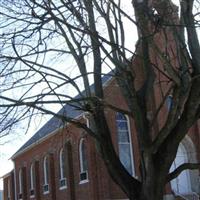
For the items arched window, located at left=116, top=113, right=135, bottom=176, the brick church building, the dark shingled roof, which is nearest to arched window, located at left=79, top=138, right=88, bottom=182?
the brick church building

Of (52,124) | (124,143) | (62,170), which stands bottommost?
(62,170)

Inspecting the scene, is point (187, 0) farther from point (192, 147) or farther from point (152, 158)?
point (192, 147)

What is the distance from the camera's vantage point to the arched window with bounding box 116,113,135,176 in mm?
29625

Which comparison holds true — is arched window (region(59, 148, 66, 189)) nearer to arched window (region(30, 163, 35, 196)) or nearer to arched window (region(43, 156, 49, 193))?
arched window (region(43, 156, 49, 193))

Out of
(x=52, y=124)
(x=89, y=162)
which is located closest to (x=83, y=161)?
(x=89, y=162)

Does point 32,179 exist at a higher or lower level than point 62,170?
higher

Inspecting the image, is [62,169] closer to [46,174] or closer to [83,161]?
[46,174]

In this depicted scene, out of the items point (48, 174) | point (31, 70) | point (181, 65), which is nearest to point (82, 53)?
point (31, 70)

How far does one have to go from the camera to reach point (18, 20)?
13.2 meters

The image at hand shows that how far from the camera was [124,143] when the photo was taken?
30109mm

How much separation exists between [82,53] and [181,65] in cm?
273

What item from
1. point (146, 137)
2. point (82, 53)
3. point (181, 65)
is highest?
point (82, 53)

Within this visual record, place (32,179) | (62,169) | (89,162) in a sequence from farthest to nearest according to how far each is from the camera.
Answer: (32,179), (62,169), (89,162)

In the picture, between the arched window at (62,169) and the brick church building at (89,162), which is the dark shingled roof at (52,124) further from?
the arched window at (62,169)
